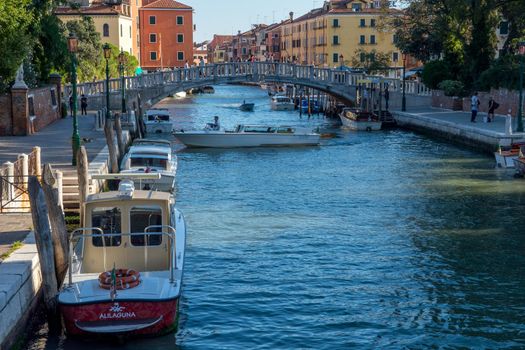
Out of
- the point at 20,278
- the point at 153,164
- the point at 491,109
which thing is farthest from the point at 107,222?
the point at 491,109

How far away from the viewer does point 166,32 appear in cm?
10506

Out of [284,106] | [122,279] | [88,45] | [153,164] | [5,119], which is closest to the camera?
[122,279]

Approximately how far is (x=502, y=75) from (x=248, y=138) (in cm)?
1348

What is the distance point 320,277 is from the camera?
1611 centimetres

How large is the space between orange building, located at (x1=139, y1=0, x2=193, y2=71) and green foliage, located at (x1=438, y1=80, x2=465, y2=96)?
59.7 metres

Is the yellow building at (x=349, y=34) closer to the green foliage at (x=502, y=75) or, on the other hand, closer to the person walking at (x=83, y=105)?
the green foliage at (x=502, y=75)

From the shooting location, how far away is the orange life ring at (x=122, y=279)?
1213 centimetres

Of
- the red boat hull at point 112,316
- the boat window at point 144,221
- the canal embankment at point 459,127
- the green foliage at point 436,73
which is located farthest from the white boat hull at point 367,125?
the red boat hull at point 112,316

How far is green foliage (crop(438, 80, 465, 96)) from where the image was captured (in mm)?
48275

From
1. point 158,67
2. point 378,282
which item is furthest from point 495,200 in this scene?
point 158,67

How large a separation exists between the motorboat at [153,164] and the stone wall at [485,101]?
64.3 feet

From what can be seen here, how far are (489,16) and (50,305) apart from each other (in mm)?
37767

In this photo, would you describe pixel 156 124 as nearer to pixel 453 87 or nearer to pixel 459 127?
pixel 459 127

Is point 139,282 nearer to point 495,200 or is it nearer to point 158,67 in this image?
point 495,200
